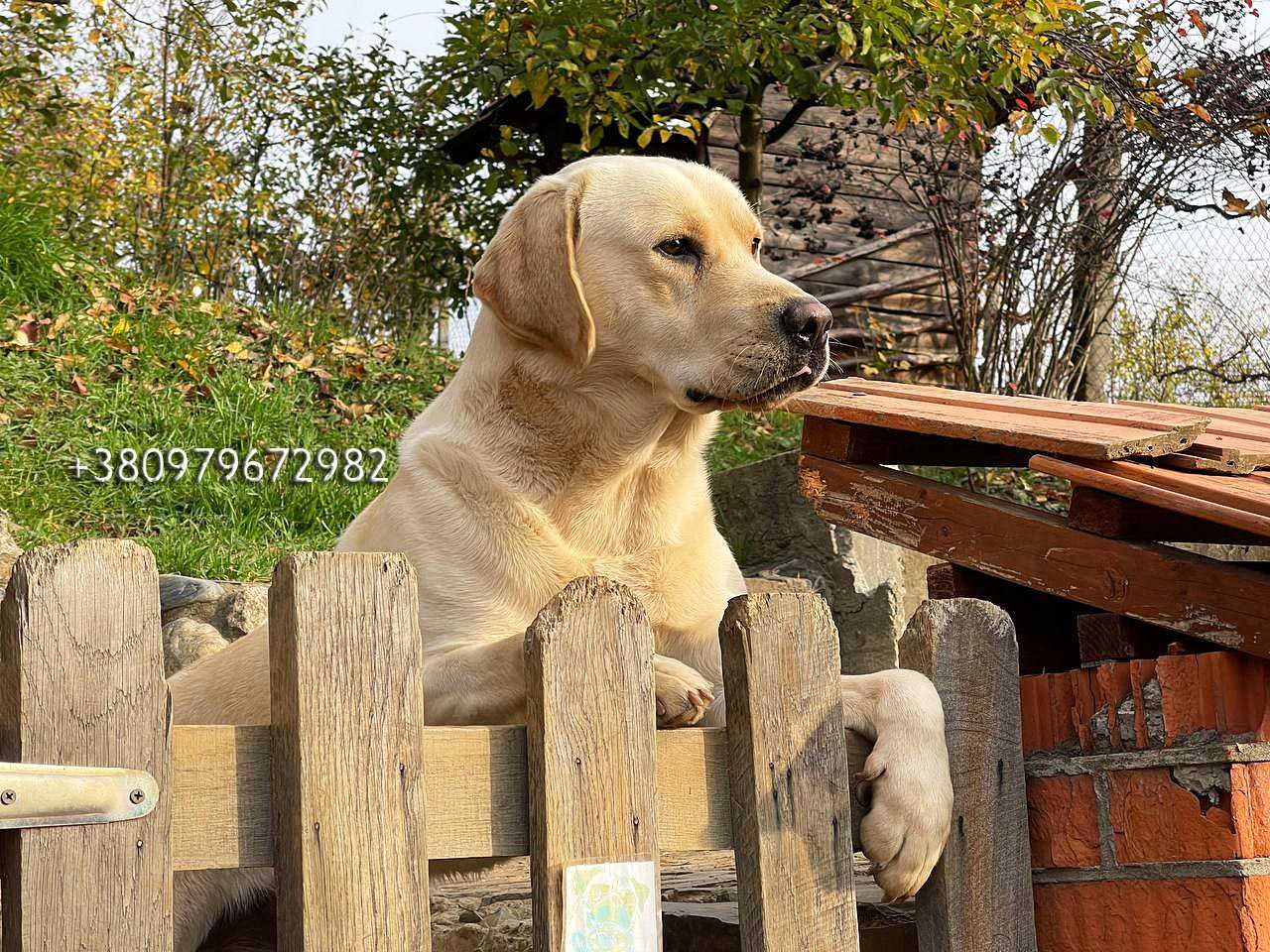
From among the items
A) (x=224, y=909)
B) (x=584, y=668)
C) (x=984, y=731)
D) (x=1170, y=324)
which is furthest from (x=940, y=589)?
(x=1170, y=324)

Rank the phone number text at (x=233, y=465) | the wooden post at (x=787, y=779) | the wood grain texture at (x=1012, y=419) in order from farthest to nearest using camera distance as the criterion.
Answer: the phone number text at (x=233, y=465), the wood grain texture at (x=1012, y=419), the wooden post at (x=787, y=779)

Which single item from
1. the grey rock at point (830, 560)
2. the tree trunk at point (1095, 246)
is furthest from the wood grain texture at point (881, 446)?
the tree trunk at point (1095, 246)

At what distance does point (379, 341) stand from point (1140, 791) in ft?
25.8

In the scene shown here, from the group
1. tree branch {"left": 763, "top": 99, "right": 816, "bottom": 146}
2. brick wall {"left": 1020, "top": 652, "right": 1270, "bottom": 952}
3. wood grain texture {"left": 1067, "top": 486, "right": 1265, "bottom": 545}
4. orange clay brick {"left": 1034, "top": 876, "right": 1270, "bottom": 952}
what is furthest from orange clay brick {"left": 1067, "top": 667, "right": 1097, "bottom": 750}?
tree branch {"left": 763, "top": 99, "right": 816, "bottom": 146}

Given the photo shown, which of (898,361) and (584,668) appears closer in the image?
(584,668)

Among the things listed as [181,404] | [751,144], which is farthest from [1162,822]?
[751,144]

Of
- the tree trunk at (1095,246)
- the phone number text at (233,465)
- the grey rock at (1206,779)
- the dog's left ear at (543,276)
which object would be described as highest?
the tree trunk at (1095,246)

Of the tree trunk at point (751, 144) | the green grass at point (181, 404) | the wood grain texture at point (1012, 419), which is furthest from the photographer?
the tree trunk at point (751, 144)

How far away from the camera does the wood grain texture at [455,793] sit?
1.52 metres

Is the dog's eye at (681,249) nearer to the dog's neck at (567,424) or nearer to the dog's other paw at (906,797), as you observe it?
the dog's neck at (567,424)

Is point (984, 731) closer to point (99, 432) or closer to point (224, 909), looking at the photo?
point (224, 909)

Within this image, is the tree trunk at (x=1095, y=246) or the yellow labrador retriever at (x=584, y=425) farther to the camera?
the tree trunk at (x=1095, y=246)

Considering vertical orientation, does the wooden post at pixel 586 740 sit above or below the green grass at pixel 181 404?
below

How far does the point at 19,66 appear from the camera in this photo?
24.5ft
